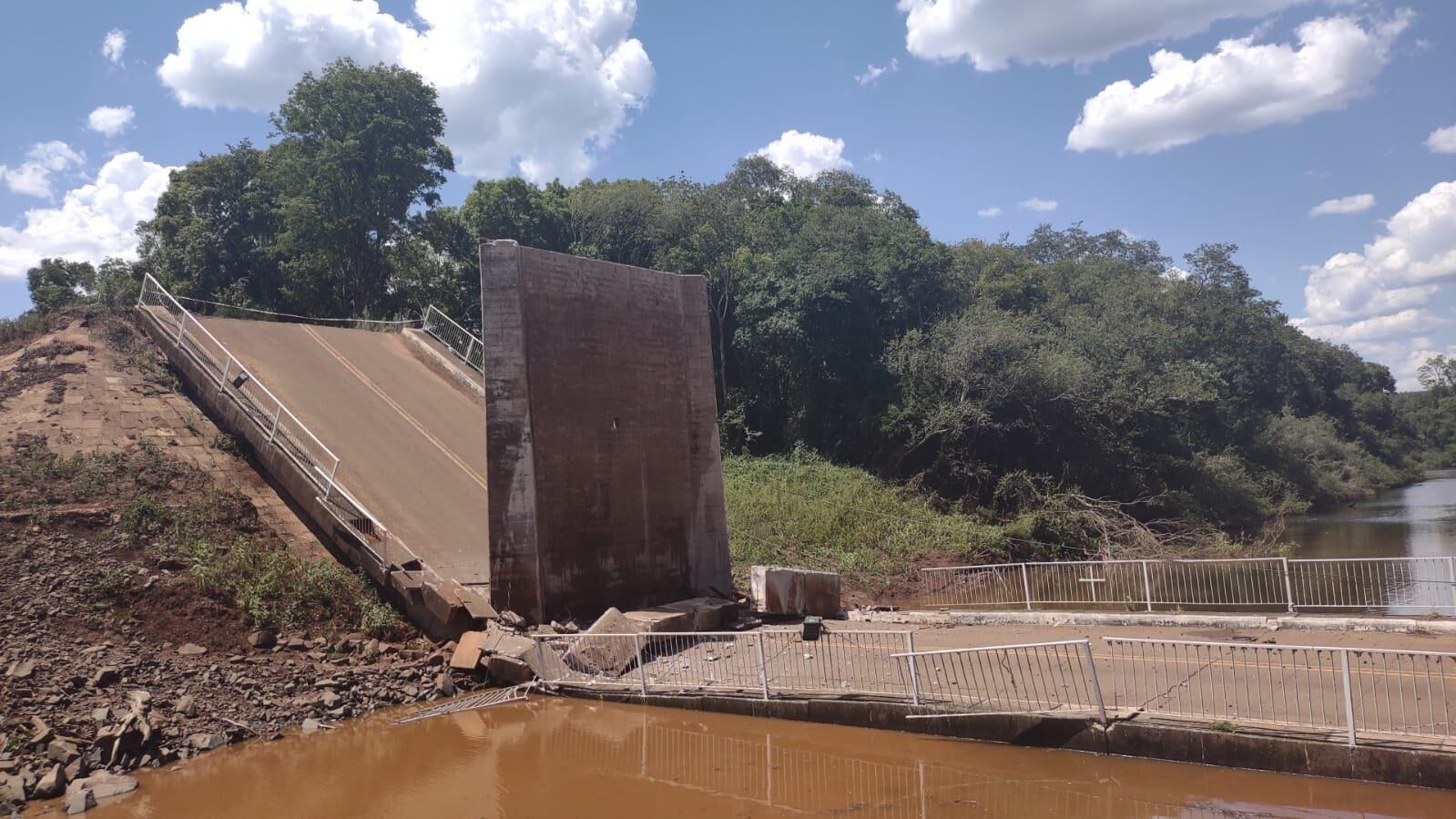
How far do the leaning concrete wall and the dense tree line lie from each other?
14349 millimetres

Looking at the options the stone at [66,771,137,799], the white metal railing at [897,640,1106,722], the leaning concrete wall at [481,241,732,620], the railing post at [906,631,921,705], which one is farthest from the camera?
the leaning concrete wall at [481,241,732,620]

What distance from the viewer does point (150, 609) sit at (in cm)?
1209

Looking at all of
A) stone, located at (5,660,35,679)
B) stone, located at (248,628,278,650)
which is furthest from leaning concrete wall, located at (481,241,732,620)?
stone, located at (5,660,35,679)

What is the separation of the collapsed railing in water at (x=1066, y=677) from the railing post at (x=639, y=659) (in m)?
0.03

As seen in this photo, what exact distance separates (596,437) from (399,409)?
23.0 ft

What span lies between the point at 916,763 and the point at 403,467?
12.1 meters

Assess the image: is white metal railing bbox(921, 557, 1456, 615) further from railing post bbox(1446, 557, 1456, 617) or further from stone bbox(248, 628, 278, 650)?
stone bbox(248, 628, 278, 650)

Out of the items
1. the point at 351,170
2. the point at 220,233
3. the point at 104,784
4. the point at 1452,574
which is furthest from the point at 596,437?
the point at 220,233

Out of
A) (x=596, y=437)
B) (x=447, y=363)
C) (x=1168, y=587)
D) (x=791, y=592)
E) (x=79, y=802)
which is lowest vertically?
(x=1168, y=587)

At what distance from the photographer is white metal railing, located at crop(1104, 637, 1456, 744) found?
7.54m

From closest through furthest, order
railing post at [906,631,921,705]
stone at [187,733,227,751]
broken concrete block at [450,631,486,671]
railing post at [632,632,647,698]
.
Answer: railing post at [906,631,921,705]
stone at [187,733,227,751]
railing post at [632,632,647,698]
broken concrete block at [450,631,486,671]

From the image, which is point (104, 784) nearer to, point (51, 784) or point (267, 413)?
point (51, 784)

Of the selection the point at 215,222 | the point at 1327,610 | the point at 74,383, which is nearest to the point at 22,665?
the point at 74,383

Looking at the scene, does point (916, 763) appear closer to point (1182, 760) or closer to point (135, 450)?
point (1182, 760)
